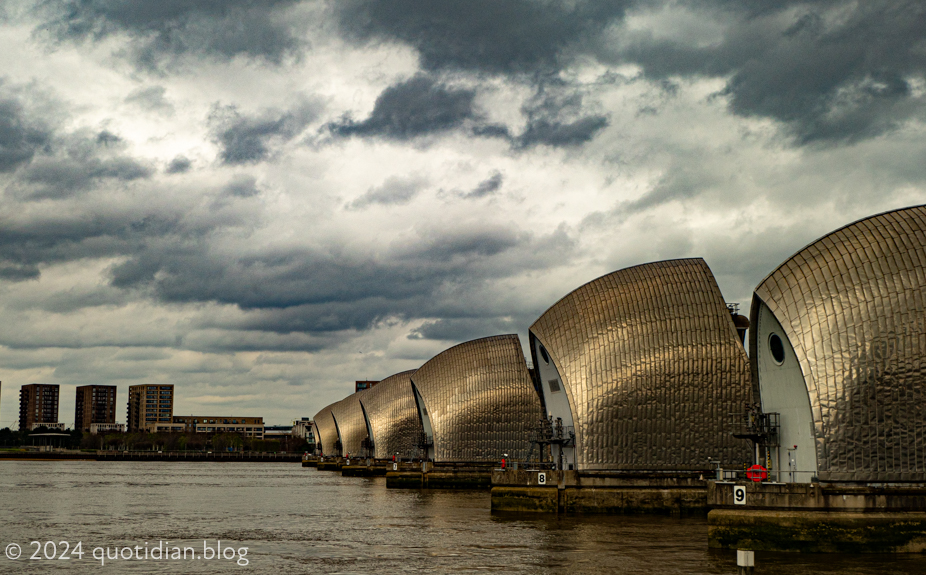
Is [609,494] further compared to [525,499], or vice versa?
[525,499]

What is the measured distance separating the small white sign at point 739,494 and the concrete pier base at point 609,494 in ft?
43.7

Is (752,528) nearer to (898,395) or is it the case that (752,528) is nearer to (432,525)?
(898,395)

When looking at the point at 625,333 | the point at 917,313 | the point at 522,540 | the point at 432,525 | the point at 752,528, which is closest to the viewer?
the point at 752,528

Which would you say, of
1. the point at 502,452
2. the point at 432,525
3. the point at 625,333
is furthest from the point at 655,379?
the point at 502,452

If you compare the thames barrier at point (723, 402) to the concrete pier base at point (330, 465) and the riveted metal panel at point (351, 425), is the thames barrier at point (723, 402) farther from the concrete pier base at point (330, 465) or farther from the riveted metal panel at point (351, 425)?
the concrete pier base at point (330, 465)

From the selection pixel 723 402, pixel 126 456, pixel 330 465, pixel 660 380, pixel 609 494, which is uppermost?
pixel 660 380

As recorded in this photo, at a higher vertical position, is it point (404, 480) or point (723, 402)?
point (723, 402)

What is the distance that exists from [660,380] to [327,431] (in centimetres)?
10899

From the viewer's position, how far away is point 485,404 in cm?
6769

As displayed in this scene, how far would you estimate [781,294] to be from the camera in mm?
Answer: 32531

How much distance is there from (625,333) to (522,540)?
1603 centimetres

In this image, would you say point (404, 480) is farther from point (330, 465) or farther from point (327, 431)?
point (327, 431)

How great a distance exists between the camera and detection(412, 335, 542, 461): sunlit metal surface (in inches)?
2613

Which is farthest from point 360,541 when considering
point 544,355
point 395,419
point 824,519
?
point 395,419
